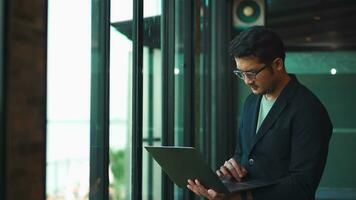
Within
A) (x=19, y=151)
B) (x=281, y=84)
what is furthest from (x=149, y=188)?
(x=19, y=151)

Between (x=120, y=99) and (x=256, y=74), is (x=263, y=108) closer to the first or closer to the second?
(x=256, y=74)

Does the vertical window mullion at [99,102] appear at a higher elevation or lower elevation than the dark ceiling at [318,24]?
lower

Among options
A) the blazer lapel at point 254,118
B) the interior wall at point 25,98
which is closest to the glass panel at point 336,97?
the blazer lapel at point 254,118

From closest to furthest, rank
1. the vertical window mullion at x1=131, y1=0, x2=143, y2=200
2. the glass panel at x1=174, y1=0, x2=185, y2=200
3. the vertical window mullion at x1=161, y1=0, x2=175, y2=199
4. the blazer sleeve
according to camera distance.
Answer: the blazer sleeve
the vertical window mullion at x1=131, y1=0, x2=143, y2=200
the vertical window mullion at x1=161, y1=0, x2=175, y2=199
the glass panel at x1=174, y1=0, x2=185, y2=200

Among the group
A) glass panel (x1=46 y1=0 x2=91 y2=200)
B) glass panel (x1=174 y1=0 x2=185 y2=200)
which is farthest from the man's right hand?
glass panel (x1=174 y1=0 x2=185 y2=200)

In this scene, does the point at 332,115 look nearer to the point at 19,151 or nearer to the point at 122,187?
the point at 122,187

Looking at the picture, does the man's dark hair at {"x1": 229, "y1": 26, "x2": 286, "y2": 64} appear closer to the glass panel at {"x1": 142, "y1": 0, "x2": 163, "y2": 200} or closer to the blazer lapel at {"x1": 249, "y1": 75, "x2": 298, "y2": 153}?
the blazer lapel at {"x1": 249, "y1": 75, "x2": 298, "y2": 153}

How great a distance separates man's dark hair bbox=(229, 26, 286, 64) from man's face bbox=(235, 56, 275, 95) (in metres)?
0.02

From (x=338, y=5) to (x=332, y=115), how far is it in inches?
39.0

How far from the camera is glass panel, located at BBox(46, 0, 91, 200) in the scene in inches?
65.8

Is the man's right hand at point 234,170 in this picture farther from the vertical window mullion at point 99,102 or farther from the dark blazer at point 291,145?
the vertical window mullion at point 99,102

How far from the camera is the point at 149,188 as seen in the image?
3.17 metres

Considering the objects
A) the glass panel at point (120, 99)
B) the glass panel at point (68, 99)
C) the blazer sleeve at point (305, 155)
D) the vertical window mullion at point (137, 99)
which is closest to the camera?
the glass panel at point (68, 99)

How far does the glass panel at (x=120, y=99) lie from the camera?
232 centimetres
